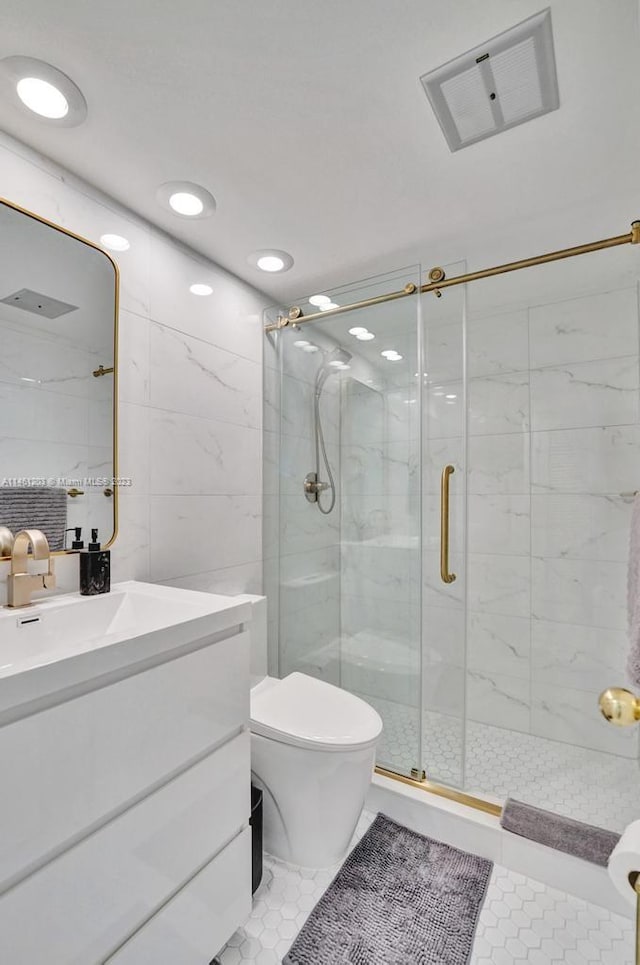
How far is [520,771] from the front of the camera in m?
1.98

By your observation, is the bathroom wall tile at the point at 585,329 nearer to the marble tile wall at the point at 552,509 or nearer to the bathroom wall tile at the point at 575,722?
the marble tile wall at the point at 552,509

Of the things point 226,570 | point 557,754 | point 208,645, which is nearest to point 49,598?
point 208,645

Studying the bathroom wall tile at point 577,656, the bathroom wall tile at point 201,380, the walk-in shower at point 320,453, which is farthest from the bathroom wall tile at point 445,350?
the bathroom wall tile at point 577,656

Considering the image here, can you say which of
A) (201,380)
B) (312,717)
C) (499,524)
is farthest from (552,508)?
(201,380)

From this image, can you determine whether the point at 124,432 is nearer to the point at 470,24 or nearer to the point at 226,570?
the point at 226,570

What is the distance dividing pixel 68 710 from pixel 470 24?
1.59 meters

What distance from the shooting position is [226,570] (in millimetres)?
2014

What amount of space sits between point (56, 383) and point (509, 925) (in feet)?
6.75

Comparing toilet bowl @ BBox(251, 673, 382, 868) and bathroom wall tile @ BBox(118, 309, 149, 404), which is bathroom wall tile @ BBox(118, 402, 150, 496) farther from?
toilet bowl @ BBox(251, 673, 382, 868)

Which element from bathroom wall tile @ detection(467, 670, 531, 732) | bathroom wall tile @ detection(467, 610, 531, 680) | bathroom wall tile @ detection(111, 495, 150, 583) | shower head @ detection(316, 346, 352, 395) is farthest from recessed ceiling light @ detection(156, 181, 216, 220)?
bathroom wall tile @ detection(467, 670, 531, 732)

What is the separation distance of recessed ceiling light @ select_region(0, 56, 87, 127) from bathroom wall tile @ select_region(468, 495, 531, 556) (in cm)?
224

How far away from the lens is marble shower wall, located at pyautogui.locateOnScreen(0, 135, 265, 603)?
147 centimetres

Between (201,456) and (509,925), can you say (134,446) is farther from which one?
(509,925)

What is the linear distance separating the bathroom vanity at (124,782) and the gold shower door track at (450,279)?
1.34 metres
